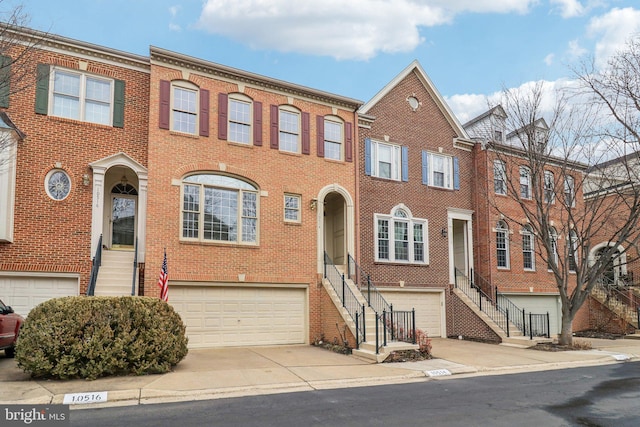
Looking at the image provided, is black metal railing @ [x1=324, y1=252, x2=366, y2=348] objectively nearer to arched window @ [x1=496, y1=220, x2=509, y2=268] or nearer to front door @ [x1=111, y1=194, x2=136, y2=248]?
front door @ [x1=111, y1=194, x2=136, y2=248]

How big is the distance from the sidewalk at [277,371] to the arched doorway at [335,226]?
13.8 ft

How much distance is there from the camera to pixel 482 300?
2059 cm

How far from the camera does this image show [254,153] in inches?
657

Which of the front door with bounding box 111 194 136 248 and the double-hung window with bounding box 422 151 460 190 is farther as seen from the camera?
the double-hung window with bounding box 422 151 460 190

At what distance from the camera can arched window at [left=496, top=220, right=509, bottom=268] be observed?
22.6m

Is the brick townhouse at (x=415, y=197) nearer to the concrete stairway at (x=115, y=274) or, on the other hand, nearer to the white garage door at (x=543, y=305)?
the white garage door at (x=543, y=305)

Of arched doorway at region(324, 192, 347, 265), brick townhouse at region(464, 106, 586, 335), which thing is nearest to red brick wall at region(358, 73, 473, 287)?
arched doorway at region(324, 192, 347, 265)

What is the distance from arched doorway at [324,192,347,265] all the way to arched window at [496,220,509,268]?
7867 millimetres

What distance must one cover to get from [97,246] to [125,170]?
9.15 feet

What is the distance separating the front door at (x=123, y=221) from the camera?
1611 cm

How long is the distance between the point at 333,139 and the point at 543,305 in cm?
1341

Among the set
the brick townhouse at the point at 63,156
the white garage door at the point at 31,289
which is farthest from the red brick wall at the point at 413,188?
the white garage door at the point at 31,289

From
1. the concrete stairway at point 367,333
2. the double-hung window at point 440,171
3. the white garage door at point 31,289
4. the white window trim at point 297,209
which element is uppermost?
the double-hung window at point 440,171

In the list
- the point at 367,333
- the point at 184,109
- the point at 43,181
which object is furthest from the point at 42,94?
the point at 367,333
